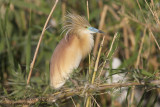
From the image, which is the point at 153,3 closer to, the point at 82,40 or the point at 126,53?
the point at 82,40

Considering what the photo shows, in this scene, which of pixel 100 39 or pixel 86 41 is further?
pixel 100 39

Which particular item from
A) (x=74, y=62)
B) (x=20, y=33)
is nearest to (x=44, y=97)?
(x=74, y=62)

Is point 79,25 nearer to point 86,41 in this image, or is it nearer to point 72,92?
point 86,41

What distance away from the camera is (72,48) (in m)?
1.27

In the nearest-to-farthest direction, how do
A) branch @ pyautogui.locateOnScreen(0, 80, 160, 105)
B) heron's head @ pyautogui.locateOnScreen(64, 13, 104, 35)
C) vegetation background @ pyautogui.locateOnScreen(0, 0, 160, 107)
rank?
1. branch @ pyautogui.locateOnScreen(0, 80, 160, 105)
2. heron's head @ pyautogui.locateOnScreen(64, 13, 104, 35)
3. vegetation background @ pyautogui.locateOnScreen(0, 0, 160, 107)

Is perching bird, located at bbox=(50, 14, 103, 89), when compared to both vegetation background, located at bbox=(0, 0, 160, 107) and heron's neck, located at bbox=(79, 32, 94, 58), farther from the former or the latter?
vegetation background, located at bbox=(0, 0, 160, 107)

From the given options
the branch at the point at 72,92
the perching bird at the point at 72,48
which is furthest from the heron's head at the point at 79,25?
the branch at the point at 72,92

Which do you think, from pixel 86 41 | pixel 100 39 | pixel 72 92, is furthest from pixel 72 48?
pixel 100 39

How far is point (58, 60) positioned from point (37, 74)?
103cm

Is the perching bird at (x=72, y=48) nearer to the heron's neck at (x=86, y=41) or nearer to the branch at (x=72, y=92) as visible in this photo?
the heron's neck at (x=86, y=41)

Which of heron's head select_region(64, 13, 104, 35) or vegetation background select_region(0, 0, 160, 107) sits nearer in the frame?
heron's head select_region(64, 13, 104, 35)

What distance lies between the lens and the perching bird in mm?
1231

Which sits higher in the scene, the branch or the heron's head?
the heron's head

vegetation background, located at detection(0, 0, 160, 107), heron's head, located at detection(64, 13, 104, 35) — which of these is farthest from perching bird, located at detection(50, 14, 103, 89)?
vegetation background, located at detection(0, 0, 160, 107)
